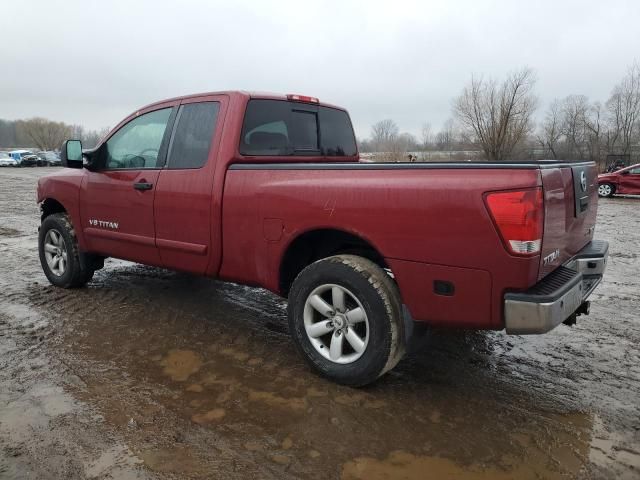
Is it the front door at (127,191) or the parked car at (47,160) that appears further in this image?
the parked car at (47,160)

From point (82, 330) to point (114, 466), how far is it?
2.07m

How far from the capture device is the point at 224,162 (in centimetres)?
377

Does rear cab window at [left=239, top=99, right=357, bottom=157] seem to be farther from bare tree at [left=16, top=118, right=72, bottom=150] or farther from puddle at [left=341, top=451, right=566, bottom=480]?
bare tree at [left=16, top=118, right=72, bottom=150]

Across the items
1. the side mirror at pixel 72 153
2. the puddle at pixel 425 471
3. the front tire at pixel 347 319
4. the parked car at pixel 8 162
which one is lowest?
the puddle at pixel 425 471

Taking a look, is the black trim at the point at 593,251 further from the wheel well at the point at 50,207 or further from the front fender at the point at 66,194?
the wheel well at the point at 50,207

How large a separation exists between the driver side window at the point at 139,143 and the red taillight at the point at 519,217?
9.44 ft

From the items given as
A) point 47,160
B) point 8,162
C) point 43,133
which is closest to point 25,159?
point 8,162

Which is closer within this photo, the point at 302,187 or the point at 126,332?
the point at 302,187

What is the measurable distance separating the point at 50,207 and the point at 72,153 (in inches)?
45.2

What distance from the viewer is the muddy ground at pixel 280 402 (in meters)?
2.47

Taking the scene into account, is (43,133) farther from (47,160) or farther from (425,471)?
(425,471)

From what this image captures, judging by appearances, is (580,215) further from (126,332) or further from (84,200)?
(84,200)

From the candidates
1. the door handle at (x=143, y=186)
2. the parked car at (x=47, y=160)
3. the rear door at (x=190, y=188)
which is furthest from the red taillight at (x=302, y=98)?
the parked car at (x=47, y=160)

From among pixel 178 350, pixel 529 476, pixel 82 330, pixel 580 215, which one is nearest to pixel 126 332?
pixel 82 330
